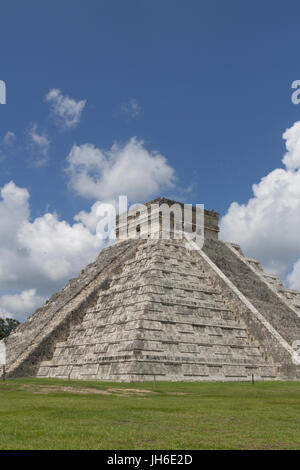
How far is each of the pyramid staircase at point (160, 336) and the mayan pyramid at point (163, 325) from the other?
0.05 metres

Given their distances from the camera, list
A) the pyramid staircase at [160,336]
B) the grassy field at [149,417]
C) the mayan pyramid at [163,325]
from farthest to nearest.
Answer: the mayan pyramid at [163,325] → the pyramid staircase at [160,336] → the grassy field at [149,417]

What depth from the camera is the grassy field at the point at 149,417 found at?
26.5 ft

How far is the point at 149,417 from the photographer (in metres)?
10.9

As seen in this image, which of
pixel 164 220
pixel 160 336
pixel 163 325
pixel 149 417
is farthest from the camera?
pixel 164 220

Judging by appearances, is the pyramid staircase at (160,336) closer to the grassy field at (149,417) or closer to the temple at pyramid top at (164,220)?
the grassy field at (149,417)

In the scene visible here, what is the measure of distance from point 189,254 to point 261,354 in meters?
9.53

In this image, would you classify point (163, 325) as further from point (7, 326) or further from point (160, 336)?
point (7, 326)

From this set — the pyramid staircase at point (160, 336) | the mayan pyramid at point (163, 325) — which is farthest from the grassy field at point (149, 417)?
the mayan pyramid at point (163, 325)

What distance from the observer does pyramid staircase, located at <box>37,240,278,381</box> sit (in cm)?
2123

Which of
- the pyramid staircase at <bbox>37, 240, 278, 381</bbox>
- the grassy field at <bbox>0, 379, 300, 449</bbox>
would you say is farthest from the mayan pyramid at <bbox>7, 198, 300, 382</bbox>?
the grassy field at <bbox>0, 379, 300, 449</bbox>

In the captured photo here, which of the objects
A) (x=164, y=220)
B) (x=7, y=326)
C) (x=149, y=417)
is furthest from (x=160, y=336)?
(x=7, y=326)

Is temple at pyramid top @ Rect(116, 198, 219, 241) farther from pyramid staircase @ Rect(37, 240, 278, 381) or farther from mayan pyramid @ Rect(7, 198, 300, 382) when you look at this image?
pyramid staircase @ Rect(37, 240, 278, 381)

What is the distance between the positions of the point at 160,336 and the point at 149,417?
1143 centimetres

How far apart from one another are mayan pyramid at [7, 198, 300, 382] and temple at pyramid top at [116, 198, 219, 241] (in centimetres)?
182
